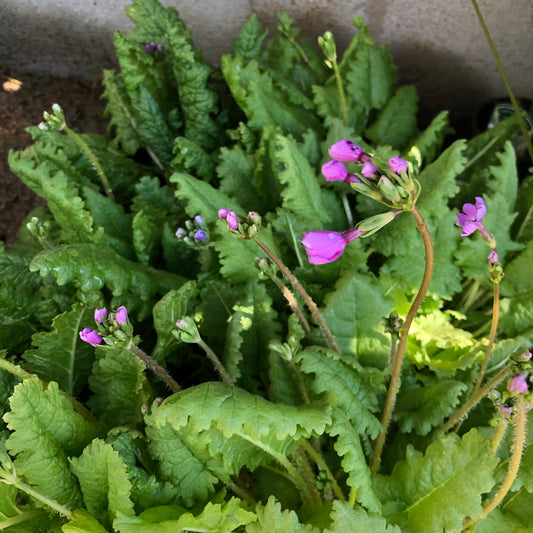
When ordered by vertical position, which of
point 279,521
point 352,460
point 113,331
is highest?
point 113,331

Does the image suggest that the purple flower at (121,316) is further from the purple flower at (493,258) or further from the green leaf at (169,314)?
the purple flower at (493,258)

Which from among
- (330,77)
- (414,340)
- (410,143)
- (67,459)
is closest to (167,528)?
(67,459)

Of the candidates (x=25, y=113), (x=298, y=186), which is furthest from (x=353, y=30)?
(x=25, y=113)

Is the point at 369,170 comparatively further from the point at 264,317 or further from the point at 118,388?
the point at 118,388

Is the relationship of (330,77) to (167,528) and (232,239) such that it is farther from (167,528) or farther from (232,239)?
(167,528)

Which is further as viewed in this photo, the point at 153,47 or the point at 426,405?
the point at 153,47
